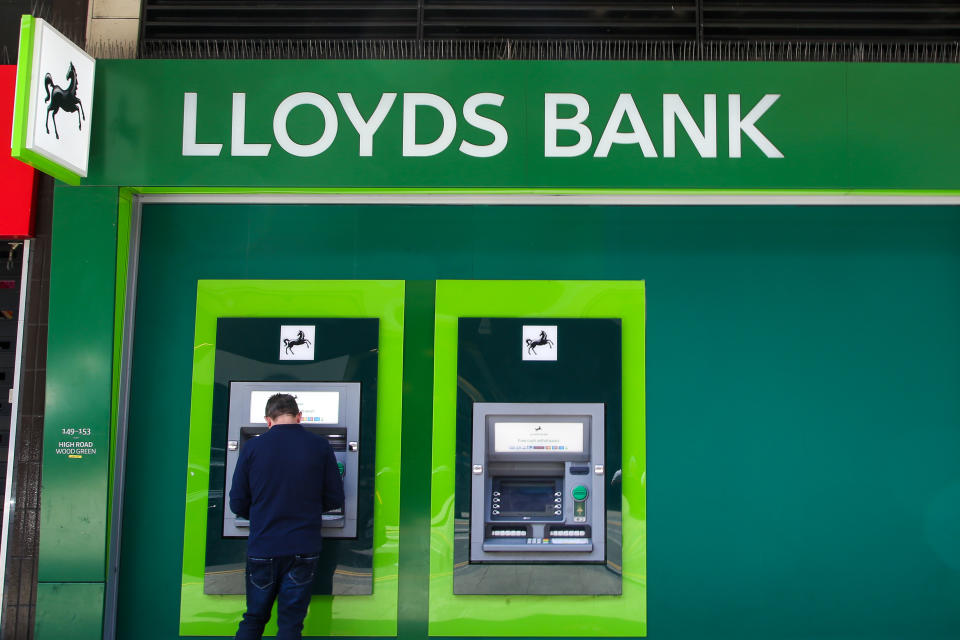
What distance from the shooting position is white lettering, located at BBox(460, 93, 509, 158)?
4.27m

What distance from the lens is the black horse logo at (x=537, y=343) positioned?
13.9 ft

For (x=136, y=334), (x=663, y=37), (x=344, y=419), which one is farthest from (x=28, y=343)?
(x=663, y=37)

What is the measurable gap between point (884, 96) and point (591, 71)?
153 centimetres

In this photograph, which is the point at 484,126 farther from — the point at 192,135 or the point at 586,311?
the point at 192,135

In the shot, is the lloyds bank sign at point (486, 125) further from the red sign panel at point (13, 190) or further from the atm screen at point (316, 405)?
the atm screen at point (316, 405)

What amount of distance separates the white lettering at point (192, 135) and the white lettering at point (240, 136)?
0.26ft

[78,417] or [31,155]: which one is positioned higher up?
[31,155]

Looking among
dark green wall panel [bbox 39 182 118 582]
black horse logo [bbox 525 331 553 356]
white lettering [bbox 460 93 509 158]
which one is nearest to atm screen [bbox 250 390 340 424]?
dark green wall panel [bbox 39 182 118 582]

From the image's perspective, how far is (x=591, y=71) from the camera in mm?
4301

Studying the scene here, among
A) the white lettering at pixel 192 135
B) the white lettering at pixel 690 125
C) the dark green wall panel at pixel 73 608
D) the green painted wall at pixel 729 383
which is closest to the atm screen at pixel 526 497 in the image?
the green painted wall at pixel 729 383

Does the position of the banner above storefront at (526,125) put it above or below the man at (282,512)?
above

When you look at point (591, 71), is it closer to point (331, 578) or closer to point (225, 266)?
point (225, 266)

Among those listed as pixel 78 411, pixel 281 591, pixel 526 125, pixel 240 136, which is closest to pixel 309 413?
pixel 281 591

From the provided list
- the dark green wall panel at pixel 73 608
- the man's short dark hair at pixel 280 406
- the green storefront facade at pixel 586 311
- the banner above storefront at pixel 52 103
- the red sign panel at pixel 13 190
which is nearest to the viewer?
the banner above storefront at pixel 52 103
